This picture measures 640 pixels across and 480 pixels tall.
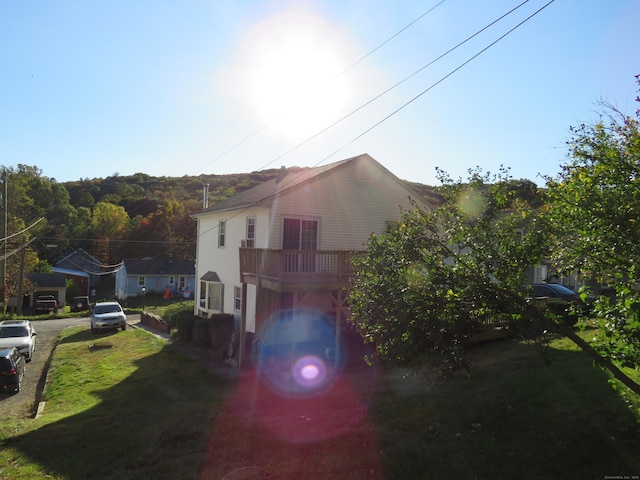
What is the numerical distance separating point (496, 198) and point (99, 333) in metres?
26.9

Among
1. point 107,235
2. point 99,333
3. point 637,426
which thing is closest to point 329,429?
point 637,426

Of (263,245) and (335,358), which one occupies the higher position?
(263,245)

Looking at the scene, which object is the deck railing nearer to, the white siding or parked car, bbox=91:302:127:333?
the white siding

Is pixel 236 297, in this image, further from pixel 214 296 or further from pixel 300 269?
pixel 300 269

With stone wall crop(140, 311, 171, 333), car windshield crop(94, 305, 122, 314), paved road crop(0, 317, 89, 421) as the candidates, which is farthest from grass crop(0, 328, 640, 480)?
car windshield crop(94, 305, 122, 314)

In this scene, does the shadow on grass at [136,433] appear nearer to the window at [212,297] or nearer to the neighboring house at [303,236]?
the neighboring house at [303,236]

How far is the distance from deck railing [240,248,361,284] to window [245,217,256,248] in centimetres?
288

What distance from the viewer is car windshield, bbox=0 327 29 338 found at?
19.8m

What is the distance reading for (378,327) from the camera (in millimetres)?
5766

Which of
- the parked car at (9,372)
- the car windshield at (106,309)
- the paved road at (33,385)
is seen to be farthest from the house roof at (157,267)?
the parked car at (9,372)

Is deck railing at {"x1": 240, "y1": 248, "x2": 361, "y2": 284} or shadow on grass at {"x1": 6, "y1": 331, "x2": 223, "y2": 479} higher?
deck railing at {"x1": 240, "y1": 248, "x2": 361, "y2": 284}

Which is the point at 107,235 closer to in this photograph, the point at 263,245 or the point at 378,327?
the point at 263,245

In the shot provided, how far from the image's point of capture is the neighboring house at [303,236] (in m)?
14.6

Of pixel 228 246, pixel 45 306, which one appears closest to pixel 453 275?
pixel 228 246
